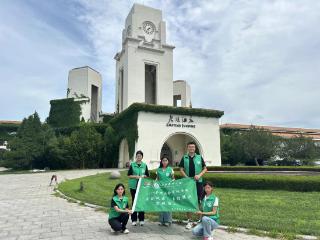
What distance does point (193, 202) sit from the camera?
6359mm

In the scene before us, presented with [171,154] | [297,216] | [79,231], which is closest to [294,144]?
[171,154]

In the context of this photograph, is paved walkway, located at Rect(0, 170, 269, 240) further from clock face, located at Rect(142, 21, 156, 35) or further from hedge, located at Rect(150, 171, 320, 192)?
clock face, located at Rect(142, 21, 156, 35)

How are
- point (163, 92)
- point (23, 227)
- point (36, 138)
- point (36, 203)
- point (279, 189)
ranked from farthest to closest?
point (163, 92) < point (36, 138) < point (279, 189) < point (36, 203) < point (23, 227)

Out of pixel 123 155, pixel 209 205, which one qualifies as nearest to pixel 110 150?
pixel 123 155

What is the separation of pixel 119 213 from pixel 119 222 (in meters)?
0.19

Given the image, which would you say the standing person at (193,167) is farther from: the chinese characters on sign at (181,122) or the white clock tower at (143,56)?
the white clock tower at (143,56)

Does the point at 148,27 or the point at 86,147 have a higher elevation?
the point at 148,27

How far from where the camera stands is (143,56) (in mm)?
31734

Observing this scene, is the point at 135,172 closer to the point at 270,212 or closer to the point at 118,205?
the point at 118,205

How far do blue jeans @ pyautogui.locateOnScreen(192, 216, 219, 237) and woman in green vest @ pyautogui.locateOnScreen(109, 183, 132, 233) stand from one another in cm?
141

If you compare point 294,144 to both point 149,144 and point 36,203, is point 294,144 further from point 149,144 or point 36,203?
point 36,203

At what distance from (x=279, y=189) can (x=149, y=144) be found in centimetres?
1531

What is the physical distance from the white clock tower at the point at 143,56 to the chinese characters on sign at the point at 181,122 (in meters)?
4.49

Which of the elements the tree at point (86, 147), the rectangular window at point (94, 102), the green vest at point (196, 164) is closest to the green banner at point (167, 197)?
the green vest at point (196, 164)
